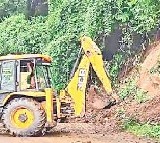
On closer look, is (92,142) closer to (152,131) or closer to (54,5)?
(152,131)

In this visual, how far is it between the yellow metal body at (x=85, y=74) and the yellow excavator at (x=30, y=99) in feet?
0.15

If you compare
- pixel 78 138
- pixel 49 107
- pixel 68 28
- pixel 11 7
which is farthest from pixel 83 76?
pixel 11 7

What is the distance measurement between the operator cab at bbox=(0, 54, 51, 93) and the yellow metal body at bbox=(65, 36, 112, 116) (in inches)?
44.0

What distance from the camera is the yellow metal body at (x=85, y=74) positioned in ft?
54.2

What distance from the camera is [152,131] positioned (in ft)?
50.8

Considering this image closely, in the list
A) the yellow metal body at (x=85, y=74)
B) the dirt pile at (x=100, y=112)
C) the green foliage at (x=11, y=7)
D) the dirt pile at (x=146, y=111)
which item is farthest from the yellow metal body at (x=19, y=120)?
the green foliage at (x=11, y=7)

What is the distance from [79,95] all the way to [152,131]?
2.63 meters

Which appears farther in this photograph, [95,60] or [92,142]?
[95,60]

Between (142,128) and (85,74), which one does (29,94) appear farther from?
(142,128)

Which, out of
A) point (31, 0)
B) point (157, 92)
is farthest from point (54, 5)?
point (157, 92)

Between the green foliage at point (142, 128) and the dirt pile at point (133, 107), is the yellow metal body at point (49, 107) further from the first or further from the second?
the green foliage at point (142, 128)

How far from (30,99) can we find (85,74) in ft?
6.91

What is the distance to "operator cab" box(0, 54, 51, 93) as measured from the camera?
15750mm

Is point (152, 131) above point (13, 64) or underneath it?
underneath
